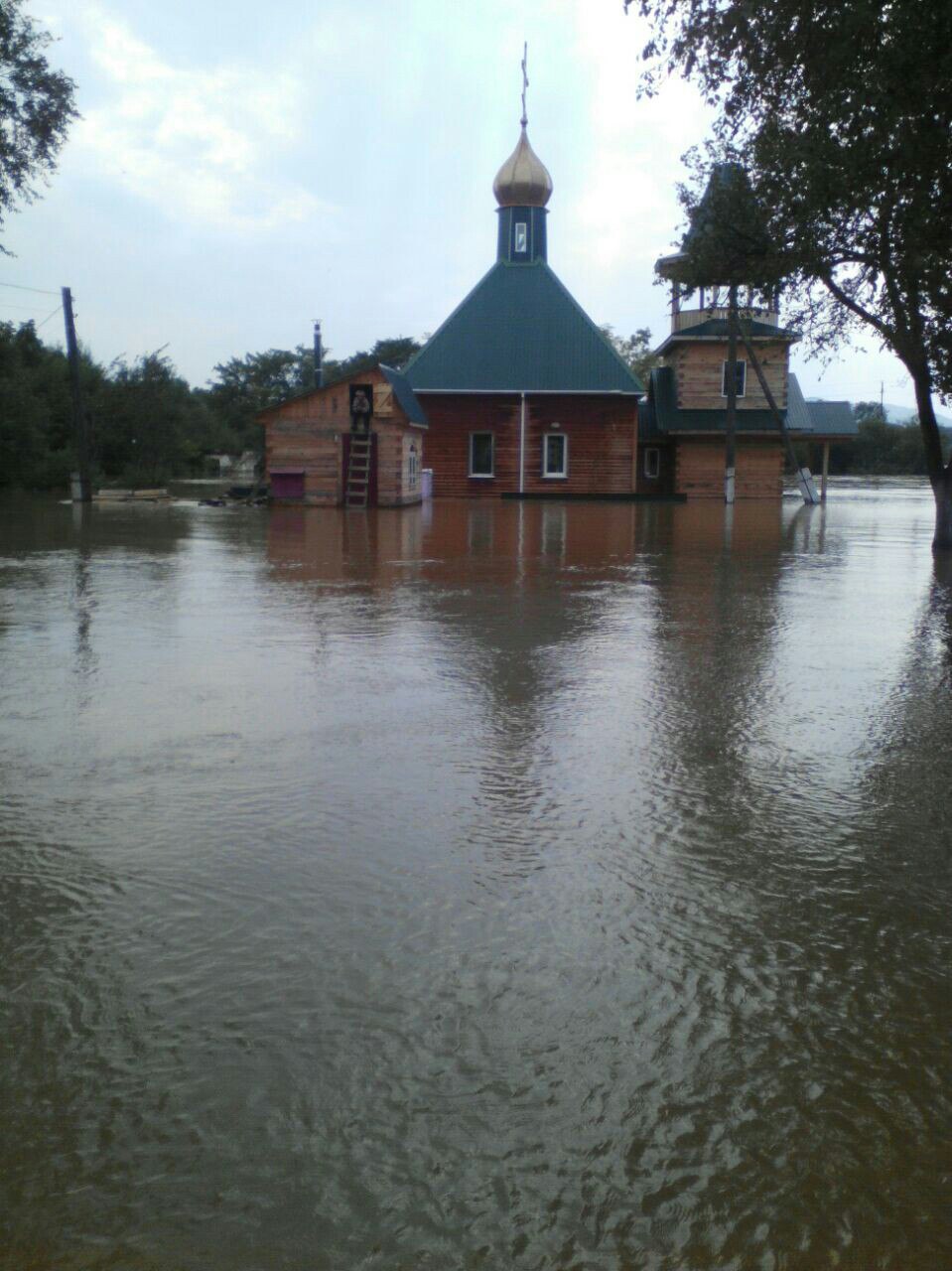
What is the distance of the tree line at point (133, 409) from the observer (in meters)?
44.8

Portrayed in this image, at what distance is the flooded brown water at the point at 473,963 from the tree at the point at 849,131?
5525 mm

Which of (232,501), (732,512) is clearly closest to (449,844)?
(732,512)

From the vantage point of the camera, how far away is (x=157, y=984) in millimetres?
3465

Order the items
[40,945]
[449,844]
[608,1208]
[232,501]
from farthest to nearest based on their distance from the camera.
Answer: [232,501]
[449,844]
[40,945]
[608,1208]

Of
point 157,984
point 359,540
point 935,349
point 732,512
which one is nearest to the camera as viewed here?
point 157,984

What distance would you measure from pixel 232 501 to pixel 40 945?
1458 inches

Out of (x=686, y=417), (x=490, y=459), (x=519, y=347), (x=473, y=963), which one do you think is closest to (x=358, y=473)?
(x=490, y=459)

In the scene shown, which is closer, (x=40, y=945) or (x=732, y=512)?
(x=40, y=945)

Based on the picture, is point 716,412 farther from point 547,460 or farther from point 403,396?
point 403,396

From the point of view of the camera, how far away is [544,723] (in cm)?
678

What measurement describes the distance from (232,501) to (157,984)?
37383mm

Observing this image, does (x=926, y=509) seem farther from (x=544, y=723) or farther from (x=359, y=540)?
(x=544, y=723)

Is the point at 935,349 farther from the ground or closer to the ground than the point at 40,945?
farther from the ground

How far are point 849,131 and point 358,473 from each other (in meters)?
21.9
